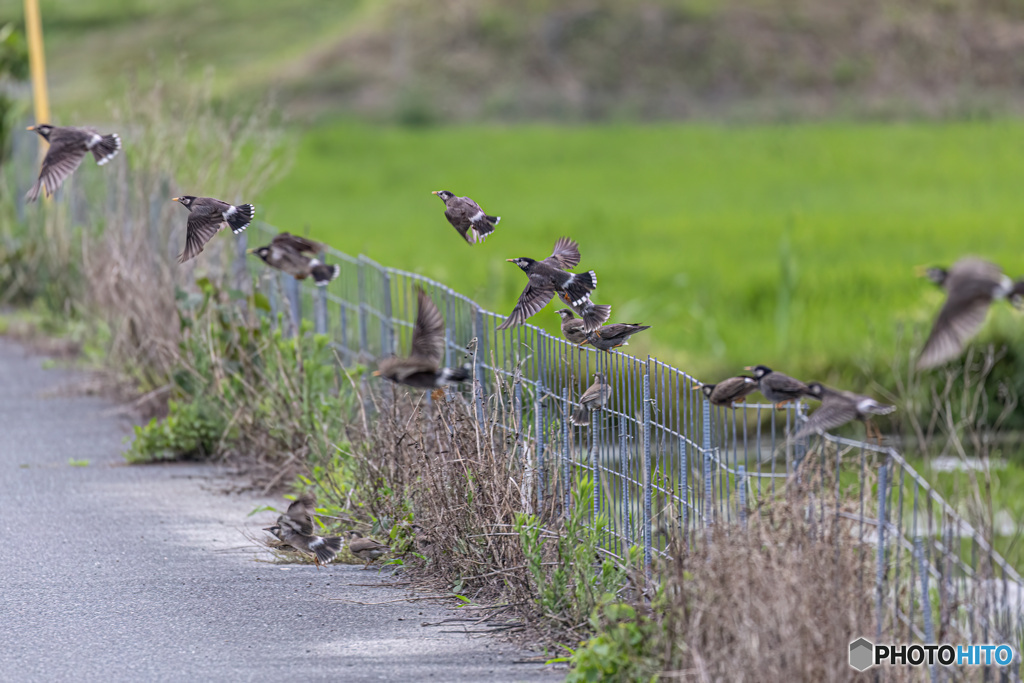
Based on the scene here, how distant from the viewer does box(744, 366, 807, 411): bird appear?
17.8 feet

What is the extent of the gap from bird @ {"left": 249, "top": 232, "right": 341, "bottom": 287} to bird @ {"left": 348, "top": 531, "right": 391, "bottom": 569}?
4.26 feet


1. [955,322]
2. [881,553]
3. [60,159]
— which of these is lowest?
[881,553]

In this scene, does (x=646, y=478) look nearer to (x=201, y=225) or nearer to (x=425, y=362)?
(x=425, y=362)

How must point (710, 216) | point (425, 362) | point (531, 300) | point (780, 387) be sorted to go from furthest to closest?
point (710, 216), point (531, 300), point (425, 362), point (780, 387)

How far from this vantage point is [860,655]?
505 cm

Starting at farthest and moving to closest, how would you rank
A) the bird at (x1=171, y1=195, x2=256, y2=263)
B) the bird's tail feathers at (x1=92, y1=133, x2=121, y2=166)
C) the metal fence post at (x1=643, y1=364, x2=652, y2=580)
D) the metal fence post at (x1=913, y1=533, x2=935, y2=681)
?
the bird's tail feathers at (x1=92, y1=133, x2=121, y2=166) → the bird at (x1=171, y1=195, x2=256, y2=263) → the metal fence post at (x1=643, y1=364, x2=652, y2=580) → the metal fence post at (x1=913, y1=533, x2=935, y2=681)

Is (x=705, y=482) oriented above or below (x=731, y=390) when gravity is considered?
below

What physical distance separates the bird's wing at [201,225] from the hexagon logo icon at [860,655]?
3415mm

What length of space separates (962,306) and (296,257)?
12.9 feet

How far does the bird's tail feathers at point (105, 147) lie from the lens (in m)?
7.46

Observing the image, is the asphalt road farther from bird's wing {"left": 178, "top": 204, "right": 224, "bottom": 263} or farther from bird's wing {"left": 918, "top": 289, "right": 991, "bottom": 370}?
bird's wing {"left": 918, "top": 289, "right": 991, "bottom": 370}

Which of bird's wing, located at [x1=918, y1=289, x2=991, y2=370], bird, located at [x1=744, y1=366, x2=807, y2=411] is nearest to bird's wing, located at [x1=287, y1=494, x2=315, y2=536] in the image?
bird, located at [x1=744, y1=366, x2=807, y2=411]

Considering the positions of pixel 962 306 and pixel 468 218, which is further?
pixel 468 218

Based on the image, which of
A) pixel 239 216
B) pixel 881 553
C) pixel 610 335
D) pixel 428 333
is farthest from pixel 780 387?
pixel 239 216
